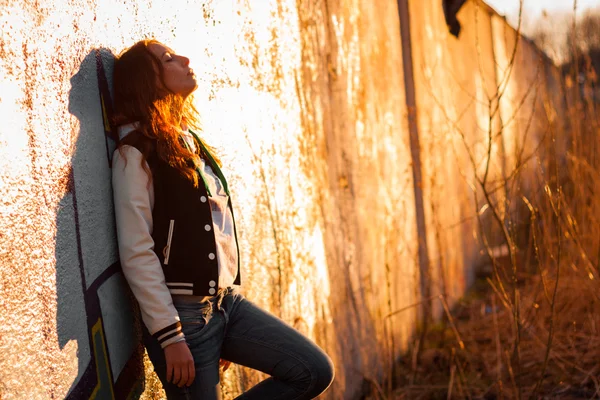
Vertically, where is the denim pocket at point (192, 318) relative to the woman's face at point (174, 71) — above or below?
below

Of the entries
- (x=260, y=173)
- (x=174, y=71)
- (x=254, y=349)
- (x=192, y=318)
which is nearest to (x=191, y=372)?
(x=192, y=318)

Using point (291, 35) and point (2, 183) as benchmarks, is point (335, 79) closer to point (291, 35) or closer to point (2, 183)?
point (291, 35)

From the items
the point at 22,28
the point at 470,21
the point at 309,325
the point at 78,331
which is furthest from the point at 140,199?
the point at 470,21

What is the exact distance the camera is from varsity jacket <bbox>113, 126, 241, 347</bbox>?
2094mm

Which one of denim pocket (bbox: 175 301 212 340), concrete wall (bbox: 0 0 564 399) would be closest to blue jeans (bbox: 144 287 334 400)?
denim pocket (bbox: 175 301 212 340)

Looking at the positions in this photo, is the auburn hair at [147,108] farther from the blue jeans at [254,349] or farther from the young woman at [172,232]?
the blue jeans at [254,349]

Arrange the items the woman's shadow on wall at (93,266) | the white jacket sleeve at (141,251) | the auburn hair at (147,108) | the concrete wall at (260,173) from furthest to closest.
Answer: the auburn hair at (147,108) → the white jacket sleeve at (141,251) → the woman's shadow on wall at (93,266) → the concrete wall at (260,173)

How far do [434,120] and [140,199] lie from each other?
4180 millimetres

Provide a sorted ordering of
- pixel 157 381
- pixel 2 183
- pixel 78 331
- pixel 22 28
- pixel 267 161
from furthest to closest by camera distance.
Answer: pixel 267 161
pixel 157 381
pixel 78 331
pixel 22 28
pixel 2 183

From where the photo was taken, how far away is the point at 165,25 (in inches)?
101

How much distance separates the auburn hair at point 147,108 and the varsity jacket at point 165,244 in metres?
0.03

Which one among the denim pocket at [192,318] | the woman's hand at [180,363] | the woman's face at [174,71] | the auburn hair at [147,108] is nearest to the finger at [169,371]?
the woman's hand at [180,363]

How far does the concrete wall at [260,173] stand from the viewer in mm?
1784

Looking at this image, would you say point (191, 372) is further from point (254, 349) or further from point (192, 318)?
point (254, 349)
